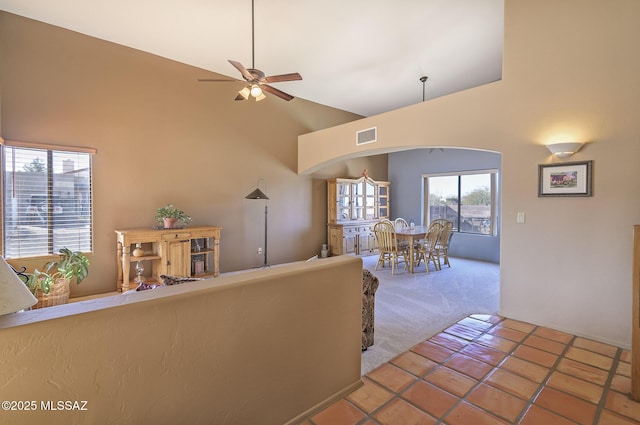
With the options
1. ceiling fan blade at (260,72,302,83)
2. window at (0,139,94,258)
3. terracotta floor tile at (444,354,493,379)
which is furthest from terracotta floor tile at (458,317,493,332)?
window at (0,139,94,258)

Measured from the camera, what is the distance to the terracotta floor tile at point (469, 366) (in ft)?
7.54

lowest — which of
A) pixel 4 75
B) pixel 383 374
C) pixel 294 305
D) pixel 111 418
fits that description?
pixel 383 374

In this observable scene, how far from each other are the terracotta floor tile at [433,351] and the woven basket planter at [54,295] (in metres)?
3.77

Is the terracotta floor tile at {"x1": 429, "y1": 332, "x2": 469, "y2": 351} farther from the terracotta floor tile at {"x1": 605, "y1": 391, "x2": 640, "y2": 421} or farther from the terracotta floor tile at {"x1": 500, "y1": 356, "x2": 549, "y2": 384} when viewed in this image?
the terracotta floor tile at {"x1": 605, "y1": 391, "x2": 640, "y2": 421}

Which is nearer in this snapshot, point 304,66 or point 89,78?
point 89,78

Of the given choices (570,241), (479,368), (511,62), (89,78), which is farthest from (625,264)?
(89,78)

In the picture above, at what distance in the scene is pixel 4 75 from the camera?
11.6ft

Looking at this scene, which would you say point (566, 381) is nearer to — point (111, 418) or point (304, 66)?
point (111, 418)

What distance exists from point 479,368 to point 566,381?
1.94 feet

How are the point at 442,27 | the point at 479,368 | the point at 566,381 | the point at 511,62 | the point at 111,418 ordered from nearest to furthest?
the point at 111,418 → the point at 566,381 → the point at 479,368 → the point at 511,62 → the point at 442,27

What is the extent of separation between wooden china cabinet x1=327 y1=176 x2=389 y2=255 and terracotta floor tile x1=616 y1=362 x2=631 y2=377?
4.60 m

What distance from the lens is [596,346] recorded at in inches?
106

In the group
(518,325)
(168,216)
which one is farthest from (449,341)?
(168,216)

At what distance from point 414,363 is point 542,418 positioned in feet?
2.84
